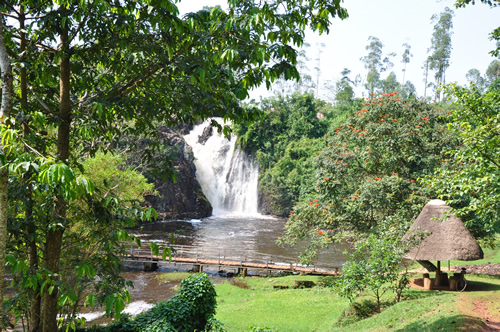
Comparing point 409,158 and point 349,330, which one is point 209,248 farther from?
point 349,330

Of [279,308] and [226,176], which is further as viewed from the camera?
[226,176]

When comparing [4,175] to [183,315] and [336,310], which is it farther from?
[336,310]

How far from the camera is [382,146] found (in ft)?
48.0

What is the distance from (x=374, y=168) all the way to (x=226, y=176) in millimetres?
29512

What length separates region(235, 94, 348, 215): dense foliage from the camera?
3919cm

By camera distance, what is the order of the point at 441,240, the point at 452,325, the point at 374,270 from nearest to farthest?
the point at 452,325, the point at 374,270, the point at 441,240

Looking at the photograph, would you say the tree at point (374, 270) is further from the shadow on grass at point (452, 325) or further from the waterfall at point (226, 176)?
the waterfall at point (226, 176)

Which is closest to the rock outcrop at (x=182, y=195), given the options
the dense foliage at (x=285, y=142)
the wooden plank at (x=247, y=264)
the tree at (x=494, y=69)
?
the dense foliage at (x=285, y=142)

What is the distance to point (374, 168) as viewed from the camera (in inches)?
609

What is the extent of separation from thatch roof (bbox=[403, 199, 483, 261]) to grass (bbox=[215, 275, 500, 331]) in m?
1.02

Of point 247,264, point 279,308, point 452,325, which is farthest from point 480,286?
point 247,264

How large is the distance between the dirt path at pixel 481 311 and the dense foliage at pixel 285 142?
86.3 feet

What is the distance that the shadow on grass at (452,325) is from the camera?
776cm

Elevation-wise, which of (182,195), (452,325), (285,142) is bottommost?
(452,325)
